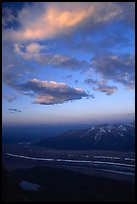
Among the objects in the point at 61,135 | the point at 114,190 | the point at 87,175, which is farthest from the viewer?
the point at 61,135

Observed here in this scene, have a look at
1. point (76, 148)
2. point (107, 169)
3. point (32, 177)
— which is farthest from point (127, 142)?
point (32, 177)

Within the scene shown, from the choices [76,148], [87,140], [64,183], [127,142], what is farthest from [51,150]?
[64,183]

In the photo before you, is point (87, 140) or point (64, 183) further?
point (87, 140)

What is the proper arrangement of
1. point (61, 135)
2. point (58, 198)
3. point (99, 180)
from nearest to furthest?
point (58, 198), point (99, 180), point (61, 135)

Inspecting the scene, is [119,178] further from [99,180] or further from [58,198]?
[58,198]

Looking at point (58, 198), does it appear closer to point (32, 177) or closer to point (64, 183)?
point (64, 183)

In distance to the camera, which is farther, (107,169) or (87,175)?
(107,169)
